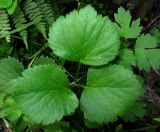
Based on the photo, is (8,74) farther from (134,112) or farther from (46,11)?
(134,112)

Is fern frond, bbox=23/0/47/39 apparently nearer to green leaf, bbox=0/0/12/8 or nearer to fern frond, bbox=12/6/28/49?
fern frond, bbox=12/6/28/49

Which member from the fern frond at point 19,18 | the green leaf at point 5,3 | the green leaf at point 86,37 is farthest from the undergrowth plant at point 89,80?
the fern frond at point 19,18

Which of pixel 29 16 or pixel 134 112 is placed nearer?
pixel 134 112

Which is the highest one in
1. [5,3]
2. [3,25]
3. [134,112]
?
[5,3]

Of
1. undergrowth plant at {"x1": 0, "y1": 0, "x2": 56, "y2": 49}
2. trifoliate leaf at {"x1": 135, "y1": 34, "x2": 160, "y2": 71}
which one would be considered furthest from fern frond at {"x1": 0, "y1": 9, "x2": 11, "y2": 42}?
trifoliate leaf at {"x1": 135, "y1": 34, "x2": 160, "y2": 71}

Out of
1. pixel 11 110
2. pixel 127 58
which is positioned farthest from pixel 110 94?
pixel 11 110

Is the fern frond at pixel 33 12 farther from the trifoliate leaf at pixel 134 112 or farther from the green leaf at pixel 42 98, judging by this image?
the trifoliate leaf at pixel 134 112

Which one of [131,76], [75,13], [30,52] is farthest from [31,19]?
[131,76]

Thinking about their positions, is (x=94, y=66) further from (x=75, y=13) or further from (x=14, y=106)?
(x=14, y=106)
